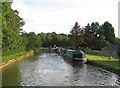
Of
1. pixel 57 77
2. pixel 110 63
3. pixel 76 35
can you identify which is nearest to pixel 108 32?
pixel 76 35

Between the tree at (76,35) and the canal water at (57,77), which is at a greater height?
the tree at (76,35)

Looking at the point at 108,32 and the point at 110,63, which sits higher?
the point at 108,32

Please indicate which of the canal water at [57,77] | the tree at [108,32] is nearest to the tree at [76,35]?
the tree at [108,32]

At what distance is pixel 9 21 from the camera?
85875 mm

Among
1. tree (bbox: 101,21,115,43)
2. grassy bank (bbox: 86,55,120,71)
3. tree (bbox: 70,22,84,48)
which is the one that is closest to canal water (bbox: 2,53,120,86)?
grassy bank (bbox: 86,55,120,71)

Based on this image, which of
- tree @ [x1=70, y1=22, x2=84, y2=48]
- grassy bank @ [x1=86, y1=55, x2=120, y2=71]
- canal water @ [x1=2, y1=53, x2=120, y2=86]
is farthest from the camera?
tree @ [x1=70, y1=22, x2=84, y2=48]

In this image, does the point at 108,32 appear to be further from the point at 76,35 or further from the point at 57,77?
the point at 57,77

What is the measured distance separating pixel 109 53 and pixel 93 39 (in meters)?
39.3

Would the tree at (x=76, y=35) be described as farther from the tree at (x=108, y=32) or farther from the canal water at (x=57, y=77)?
the canal water at (x=57, y=77)

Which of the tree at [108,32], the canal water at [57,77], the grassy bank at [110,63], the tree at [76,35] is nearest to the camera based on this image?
the canal water at [57,77]

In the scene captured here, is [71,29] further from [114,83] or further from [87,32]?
[114,83]

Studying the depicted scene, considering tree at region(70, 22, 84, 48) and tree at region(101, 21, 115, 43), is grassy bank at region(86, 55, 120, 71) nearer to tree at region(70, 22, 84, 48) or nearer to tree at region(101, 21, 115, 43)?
tree at region(101, 21, 115, 43)

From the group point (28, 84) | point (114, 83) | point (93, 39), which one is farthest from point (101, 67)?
point (93, 39)

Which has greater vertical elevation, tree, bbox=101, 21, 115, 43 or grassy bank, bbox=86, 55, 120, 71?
tree, bbox=101, 21, 115, 43
